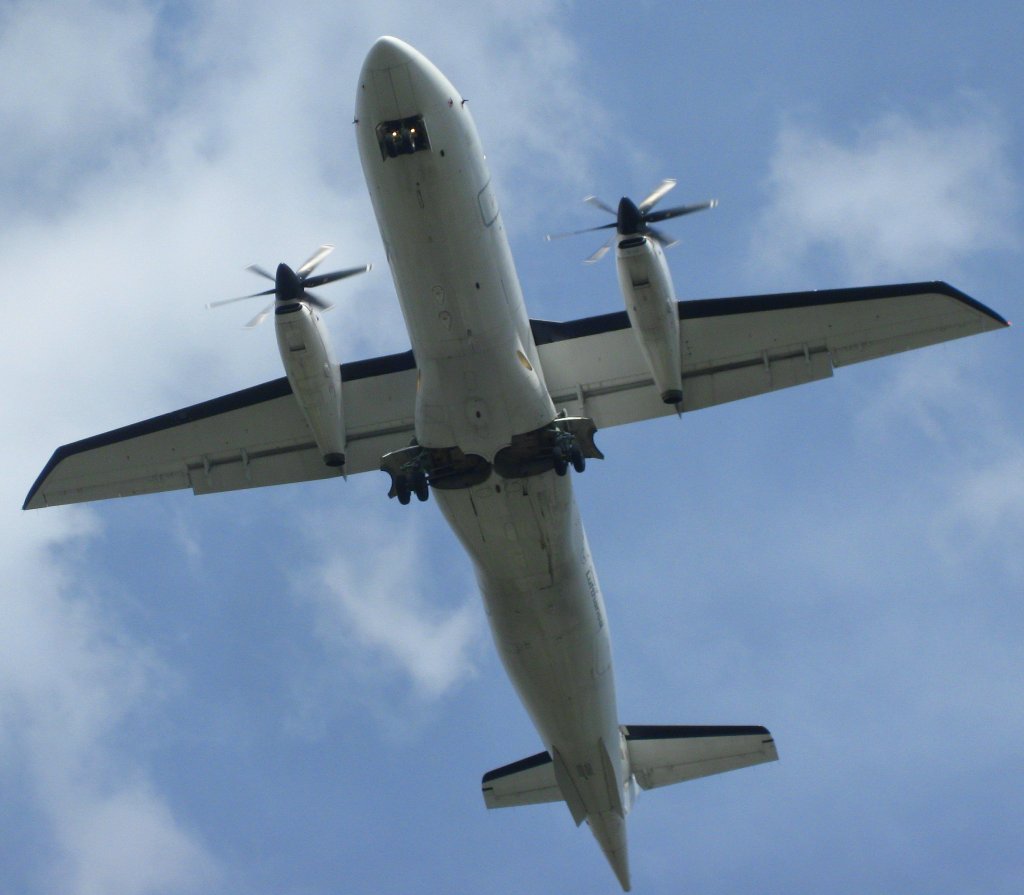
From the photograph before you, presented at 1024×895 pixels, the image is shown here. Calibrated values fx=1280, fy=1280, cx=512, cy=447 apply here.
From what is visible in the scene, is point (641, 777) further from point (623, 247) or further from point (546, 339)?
point (623, 247)

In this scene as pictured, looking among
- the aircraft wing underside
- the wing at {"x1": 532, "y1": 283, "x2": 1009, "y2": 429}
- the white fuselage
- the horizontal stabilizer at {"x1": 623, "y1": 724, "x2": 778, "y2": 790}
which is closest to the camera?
the white fuselage

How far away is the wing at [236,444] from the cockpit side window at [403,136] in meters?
5.63

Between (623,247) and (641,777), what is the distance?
38.2ft

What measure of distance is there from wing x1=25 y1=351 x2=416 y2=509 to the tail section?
7.35 meters

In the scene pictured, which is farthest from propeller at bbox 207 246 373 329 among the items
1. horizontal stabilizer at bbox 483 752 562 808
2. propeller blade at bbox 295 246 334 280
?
horizontal stabilizer at bbox 483 752 562 808

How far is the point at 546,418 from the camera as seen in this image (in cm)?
2011

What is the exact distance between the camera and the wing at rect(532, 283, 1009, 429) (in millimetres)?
21641

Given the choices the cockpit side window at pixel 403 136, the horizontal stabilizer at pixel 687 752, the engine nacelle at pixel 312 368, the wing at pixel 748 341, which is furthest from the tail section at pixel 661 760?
the cockpit side window at pixel 403 136

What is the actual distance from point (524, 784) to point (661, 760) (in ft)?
9.29

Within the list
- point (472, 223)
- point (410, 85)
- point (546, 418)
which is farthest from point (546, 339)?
point (410, 85)

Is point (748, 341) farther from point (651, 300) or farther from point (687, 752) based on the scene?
point (687, 752)

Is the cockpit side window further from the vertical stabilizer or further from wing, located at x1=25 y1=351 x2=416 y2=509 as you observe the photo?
the vertical stabilizer

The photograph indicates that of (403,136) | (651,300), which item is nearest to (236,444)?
(403,136)

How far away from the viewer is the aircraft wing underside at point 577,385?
21.8 m
